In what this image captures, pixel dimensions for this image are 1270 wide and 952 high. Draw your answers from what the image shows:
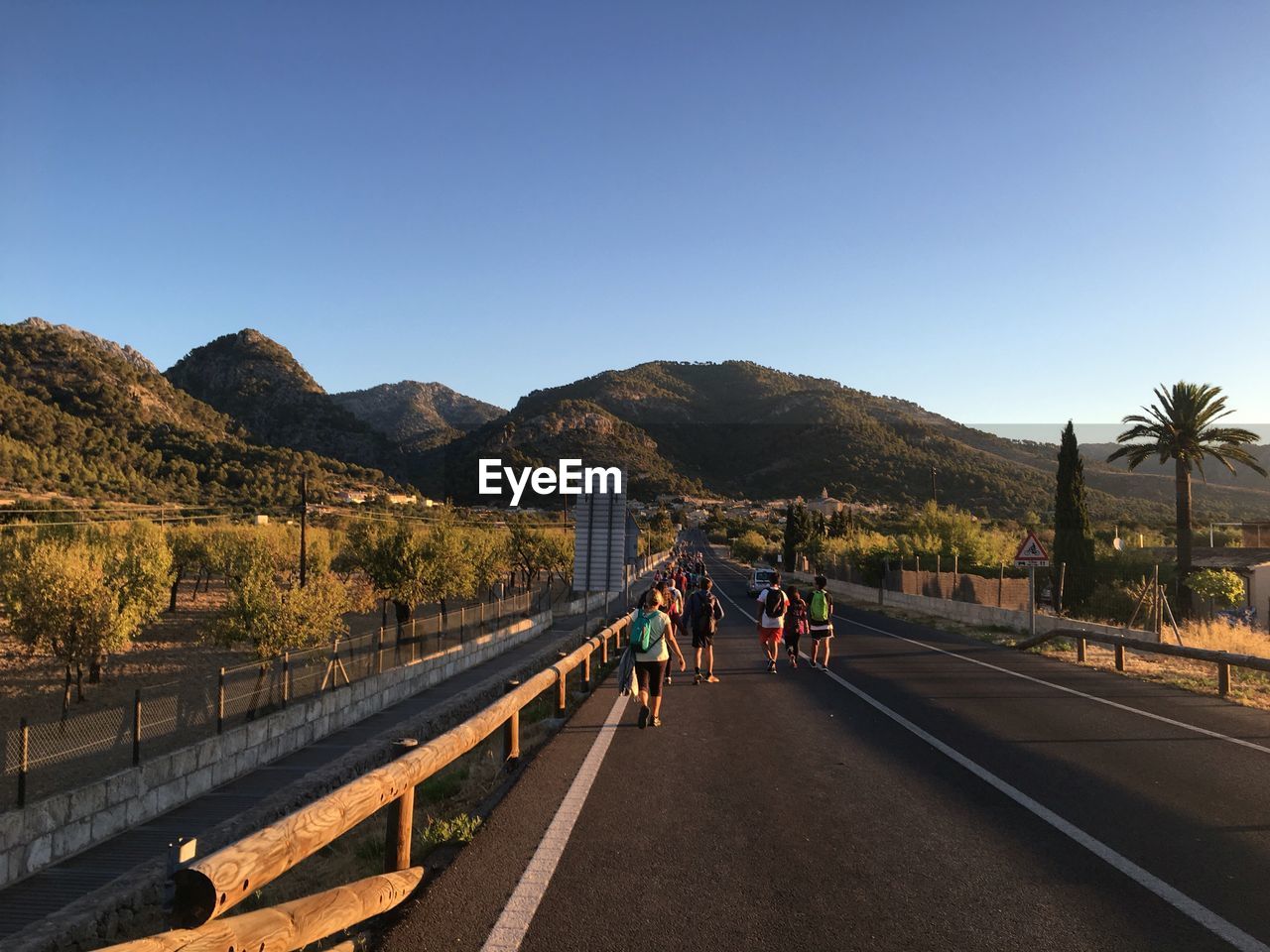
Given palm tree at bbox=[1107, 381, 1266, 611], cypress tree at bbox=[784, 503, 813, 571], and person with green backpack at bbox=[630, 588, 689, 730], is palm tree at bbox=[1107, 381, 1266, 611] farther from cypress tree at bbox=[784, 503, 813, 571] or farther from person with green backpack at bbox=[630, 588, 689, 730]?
cypress tree at bbox=[784, 503, 813, 571]

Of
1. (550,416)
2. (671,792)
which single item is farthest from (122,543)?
(550,416)

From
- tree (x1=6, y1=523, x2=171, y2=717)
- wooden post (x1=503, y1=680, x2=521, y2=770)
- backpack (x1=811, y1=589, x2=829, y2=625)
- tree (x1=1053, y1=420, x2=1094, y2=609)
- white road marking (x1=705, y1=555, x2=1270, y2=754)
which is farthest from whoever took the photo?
tree (x1=1053, y1=420, x2=1094, y2=609)

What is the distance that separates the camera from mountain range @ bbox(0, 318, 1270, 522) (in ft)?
334

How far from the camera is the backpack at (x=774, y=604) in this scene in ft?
49.6

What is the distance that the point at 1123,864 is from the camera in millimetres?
5039

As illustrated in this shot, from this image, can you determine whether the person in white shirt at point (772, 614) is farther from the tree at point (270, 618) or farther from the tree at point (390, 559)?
the tree at point (390, 559)

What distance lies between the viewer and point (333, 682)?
21453mm

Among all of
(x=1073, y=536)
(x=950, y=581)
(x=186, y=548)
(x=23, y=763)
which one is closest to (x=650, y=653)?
(x=23, y=763)

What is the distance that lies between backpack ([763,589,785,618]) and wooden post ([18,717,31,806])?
39.7ft

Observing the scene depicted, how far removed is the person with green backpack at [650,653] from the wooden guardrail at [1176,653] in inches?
345

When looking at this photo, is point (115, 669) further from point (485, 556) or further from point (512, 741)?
point (512, 741)

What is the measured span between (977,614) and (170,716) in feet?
82.6

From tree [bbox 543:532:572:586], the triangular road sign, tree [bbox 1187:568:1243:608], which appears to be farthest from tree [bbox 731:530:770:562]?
the triangular road sign

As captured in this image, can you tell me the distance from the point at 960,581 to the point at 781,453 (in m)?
127
